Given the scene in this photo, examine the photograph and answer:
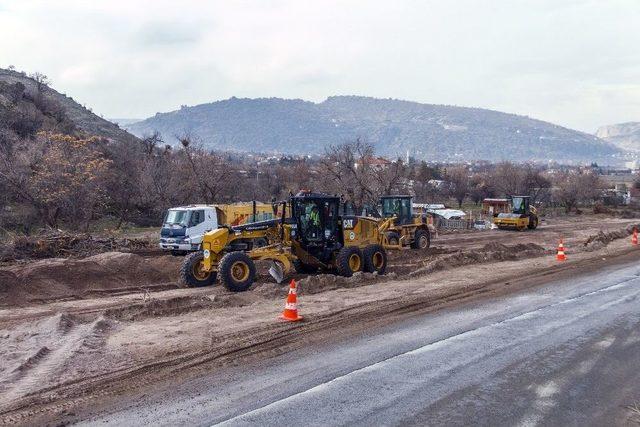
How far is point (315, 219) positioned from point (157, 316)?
6945 mm

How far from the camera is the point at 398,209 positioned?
104 feet

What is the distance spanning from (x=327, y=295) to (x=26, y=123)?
4418 centimetres

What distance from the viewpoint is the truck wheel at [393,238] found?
29.5 metres

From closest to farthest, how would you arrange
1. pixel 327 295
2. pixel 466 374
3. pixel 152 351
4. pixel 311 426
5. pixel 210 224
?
pixel 311 426 < pixel 466 374 < pixel 152 351 < pixel 327 295 < pixel 210 224

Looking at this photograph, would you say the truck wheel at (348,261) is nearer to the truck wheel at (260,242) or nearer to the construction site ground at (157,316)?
the construction site ground at (157,316)

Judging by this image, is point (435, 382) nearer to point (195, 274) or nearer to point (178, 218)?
point (195, 274)

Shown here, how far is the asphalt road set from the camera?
7992 millimetres

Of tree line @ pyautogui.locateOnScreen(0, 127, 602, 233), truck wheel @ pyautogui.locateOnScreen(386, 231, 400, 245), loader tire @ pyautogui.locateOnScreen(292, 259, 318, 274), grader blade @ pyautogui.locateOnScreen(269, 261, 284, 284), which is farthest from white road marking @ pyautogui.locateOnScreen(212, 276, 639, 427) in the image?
tree line @ pyautogui.locateOnScreen(0, 127, 602, 233)

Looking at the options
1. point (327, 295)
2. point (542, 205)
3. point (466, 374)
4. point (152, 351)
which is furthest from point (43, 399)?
point (542, 205)

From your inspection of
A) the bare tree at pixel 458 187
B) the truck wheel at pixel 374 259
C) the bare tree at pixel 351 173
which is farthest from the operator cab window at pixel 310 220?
the bare tree at pixel 458 187

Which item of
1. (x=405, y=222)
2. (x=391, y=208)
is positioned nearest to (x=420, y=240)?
(x=405, y=222)

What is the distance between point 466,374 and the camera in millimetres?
9812

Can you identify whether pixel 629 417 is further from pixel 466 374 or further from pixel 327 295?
pixel 327 295

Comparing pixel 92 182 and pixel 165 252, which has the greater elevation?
pixel 92 182
